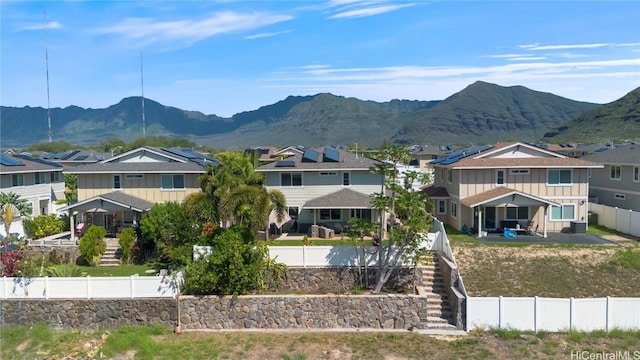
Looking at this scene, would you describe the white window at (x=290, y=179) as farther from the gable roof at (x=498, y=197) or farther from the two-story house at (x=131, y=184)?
the gable roof at (x=498, y=197)

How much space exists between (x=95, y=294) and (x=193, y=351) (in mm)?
→ 5526

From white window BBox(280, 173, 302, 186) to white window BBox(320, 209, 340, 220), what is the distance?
8.14 feet

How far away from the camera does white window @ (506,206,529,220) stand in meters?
30.4

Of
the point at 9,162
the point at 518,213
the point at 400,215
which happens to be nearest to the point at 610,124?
the point at 518,213

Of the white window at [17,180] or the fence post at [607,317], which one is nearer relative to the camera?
the fence post at [607,317]

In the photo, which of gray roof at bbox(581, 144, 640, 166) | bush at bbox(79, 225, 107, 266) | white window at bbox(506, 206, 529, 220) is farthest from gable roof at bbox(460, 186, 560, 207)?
bush at bbox(79, 225, 107, 266)

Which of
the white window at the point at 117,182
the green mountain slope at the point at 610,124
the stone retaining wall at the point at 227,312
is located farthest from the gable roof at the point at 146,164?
the green mountain slope at the point at 610,124

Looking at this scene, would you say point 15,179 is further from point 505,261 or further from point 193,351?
point 505,261

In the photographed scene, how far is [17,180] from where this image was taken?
1321 inches

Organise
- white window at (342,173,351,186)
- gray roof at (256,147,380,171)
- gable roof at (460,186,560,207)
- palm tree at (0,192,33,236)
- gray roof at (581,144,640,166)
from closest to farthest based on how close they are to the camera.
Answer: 1. palm tree at (0,192,33,236)
2. gable roof at (460,186,560,207)
3. gray roof at (256,147,380,171)
4. white window at (342,173,351,186)
5. gray roof at (581,144,640,166)

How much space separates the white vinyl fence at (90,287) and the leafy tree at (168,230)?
344 centimetres

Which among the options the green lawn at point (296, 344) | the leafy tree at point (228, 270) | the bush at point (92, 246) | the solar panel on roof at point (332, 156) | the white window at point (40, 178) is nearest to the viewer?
the green lawn at point (296, 344)

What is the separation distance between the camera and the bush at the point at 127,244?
26094 millimetres

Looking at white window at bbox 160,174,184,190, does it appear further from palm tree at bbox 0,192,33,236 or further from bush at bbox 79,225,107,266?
palm tree at bbox 0,192,33,236
